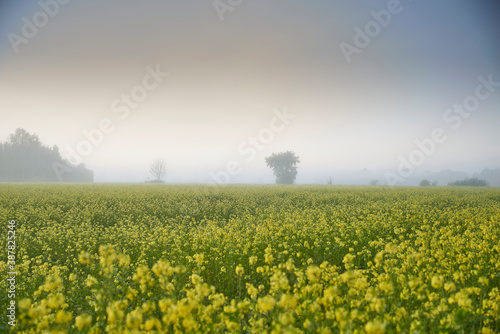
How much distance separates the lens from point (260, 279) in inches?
276

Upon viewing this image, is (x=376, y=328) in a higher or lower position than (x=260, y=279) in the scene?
higher

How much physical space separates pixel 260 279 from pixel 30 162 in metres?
111

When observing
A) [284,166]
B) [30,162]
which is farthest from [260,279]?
[30,162]

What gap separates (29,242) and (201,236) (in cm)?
704

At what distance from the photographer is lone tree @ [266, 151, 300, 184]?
94700 mm

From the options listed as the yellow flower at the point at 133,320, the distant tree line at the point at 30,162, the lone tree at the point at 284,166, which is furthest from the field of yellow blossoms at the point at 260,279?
the distant tree line at the point at 30,162

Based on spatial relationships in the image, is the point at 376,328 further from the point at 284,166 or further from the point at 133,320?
the point at 284,166

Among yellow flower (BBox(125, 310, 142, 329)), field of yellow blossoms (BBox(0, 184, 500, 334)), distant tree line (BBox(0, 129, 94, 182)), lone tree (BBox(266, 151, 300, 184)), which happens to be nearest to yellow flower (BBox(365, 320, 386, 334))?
field of yellow blossoms (BBox(0, 184, 500, 334))

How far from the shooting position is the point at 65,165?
10000 cm

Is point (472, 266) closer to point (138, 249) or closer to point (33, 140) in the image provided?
point (138, 249)

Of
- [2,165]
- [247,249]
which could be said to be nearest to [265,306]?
[247,249]

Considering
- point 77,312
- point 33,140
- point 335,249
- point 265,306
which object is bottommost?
point 77,312

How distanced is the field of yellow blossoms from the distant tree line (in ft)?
315

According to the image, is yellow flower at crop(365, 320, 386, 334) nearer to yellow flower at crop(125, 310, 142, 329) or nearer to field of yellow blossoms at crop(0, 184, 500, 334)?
field of yellow blossoms at crop(0, 184, 500, 334)
